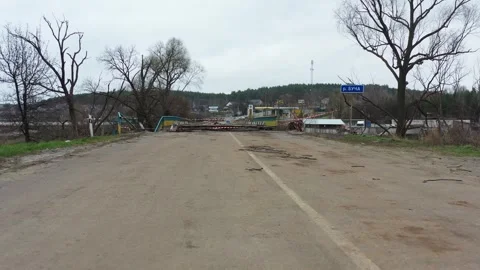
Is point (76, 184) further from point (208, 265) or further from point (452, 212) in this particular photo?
point (452, 212)

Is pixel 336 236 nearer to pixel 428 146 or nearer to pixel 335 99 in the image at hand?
pixel 428 146

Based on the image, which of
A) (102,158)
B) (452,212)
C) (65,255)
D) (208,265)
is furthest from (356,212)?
(102,158)

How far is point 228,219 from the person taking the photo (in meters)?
5.91

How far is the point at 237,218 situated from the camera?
596cm

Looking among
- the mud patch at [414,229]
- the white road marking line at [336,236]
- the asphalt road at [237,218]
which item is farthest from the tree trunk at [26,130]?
the mud patch at [414,229]

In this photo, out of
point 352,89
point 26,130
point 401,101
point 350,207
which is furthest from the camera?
point 26,130

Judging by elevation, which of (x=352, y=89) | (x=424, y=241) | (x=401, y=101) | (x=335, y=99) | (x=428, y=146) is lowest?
(x=424, y=241)

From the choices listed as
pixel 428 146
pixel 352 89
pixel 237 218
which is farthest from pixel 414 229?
pixel 352 89

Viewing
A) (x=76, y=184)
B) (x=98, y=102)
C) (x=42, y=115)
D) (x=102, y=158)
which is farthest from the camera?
(x=98, y=102)

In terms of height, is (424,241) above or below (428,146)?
below

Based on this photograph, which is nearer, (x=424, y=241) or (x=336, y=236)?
(x=424, y=241)

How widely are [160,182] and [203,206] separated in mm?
2398

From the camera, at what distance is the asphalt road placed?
441 cm

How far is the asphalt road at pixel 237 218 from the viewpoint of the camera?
441cm
